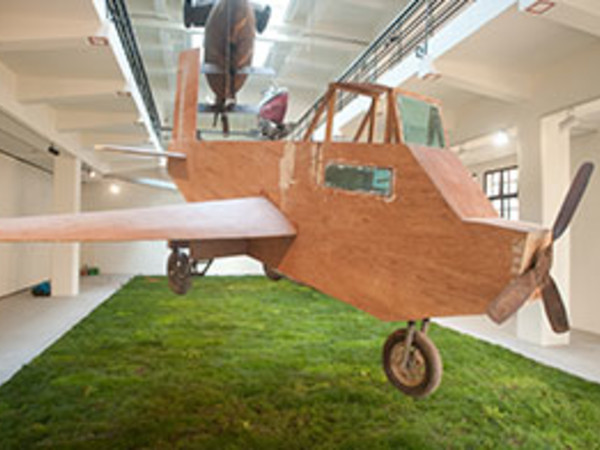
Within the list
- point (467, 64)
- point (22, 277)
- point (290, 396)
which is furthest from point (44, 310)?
point (467, 64)

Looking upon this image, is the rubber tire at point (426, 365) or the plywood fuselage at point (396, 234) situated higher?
the plywood fuselage at point (396, 234)

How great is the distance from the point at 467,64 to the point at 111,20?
15.6ft

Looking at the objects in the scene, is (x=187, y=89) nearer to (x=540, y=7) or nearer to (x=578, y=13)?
(x=540, y=7)

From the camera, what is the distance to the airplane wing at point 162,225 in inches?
80.8

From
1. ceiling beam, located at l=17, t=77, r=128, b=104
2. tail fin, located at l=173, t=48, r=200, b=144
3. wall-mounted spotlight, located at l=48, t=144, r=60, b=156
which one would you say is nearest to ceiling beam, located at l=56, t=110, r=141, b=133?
wall-mounted spotlight, located at l=48, t=144, r=60, b=156

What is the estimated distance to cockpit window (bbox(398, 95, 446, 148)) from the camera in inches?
90.6

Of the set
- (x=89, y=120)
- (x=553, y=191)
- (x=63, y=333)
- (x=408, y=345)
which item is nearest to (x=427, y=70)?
(x=553, y=191)

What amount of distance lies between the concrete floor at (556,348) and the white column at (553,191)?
0.27 metres

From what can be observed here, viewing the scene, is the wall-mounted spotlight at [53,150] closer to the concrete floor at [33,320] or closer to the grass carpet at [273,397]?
the concrete floor at [33,320]

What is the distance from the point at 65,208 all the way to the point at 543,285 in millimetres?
10523

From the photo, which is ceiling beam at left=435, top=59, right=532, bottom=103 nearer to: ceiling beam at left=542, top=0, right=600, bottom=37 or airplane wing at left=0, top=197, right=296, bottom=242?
ceiling beam at left=542, top=0, right=600, bottom=37

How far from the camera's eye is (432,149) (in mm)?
2205

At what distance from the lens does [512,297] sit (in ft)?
5.59

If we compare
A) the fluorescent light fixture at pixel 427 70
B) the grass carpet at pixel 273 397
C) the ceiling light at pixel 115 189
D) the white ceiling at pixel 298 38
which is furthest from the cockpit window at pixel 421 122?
the ceiling light at pixel 115 189
